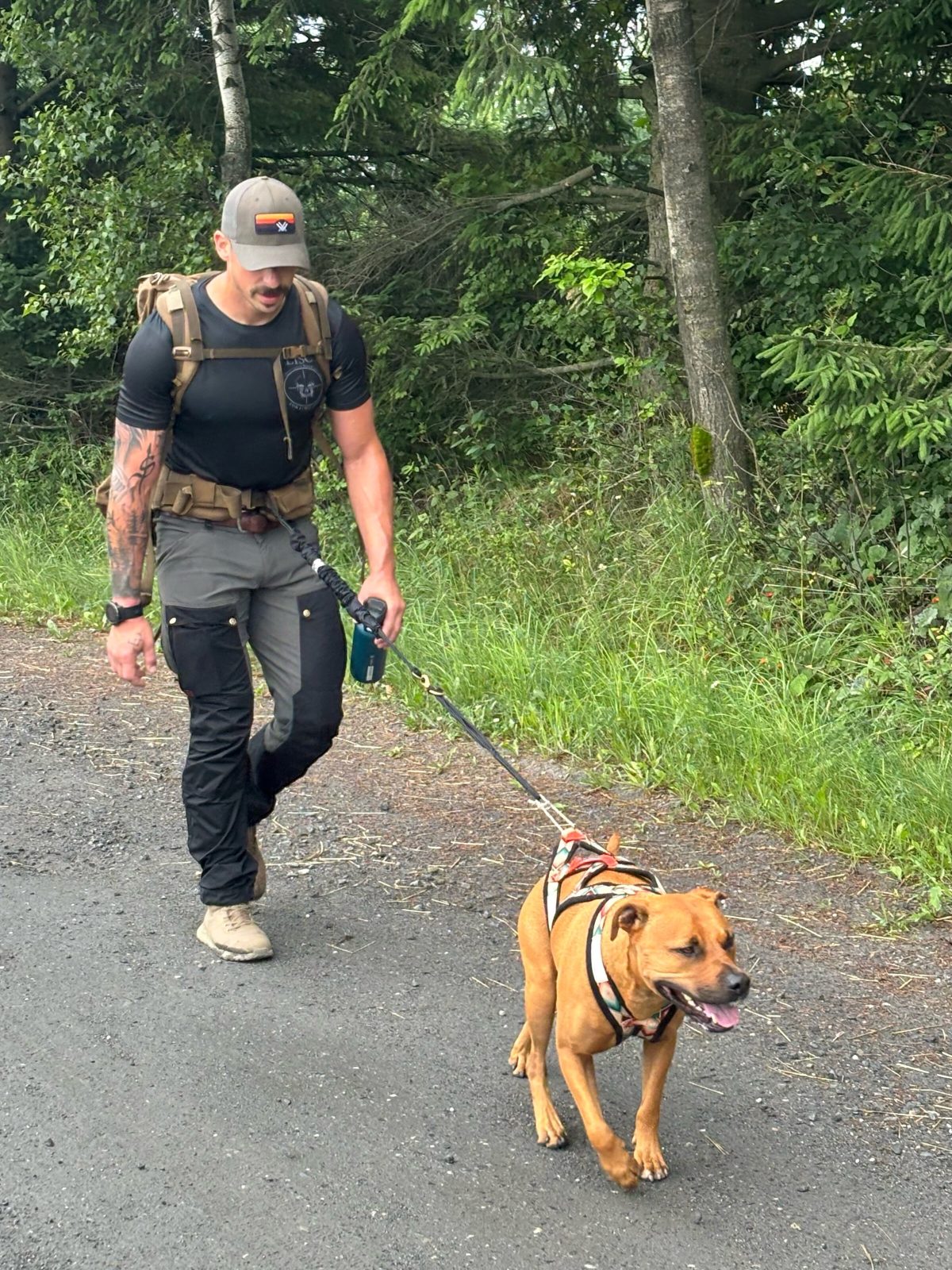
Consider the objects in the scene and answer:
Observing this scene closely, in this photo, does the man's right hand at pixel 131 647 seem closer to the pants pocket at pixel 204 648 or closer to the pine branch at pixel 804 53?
the pants pocket at pixel 204 648

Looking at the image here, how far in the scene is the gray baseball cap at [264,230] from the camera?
393cm

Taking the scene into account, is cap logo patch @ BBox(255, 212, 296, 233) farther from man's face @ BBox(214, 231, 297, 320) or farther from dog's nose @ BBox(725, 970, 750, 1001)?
dog's nose @ BBox(725, 970, 750, 1001)

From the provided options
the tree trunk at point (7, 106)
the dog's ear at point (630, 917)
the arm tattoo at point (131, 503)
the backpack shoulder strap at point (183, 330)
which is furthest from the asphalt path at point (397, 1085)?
the tree trunk at point (7, 106)

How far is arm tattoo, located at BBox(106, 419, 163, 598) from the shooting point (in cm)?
412

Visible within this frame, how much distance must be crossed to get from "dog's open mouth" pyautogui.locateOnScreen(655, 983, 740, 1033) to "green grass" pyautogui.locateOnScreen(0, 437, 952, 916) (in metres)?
2.05

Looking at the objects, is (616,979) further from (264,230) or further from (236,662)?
(264,230)

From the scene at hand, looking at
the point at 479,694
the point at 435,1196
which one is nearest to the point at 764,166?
the point at 479,694

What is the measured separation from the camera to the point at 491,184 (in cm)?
1052

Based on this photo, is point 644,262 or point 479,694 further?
point 644,262

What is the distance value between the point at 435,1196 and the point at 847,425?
4570 millimetres

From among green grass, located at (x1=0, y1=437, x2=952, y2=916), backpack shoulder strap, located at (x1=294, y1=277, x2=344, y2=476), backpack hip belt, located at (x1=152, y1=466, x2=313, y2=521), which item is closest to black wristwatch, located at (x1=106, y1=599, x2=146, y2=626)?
backpack hip belt, located at (x1=152, y1=466, x2=313, y2=521)

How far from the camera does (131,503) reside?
13.8 feet

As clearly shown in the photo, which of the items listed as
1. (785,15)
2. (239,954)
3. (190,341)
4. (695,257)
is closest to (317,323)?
(190,341)

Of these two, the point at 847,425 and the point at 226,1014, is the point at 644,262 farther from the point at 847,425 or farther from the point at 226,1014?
the point at 226,1014
